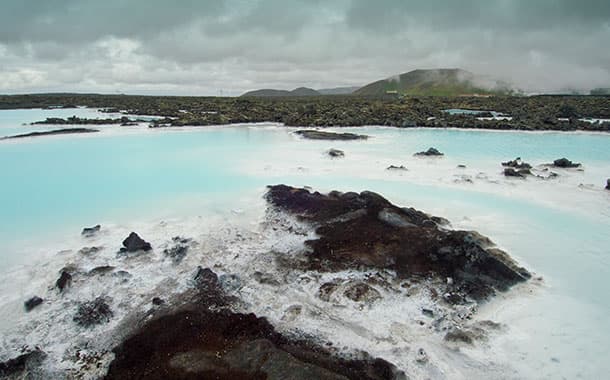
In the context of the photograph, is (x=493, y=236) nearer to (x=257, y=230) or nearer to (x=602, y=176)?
(x=257, y=230)

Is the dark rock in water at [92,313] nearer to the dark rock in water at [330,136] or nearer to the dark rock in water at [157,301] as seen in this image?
the dark rock in water at [157,301]

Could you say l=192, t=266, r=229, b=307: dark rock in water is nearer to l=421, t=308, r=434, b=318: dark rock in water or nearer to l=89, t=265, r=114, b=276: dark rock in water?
l=89, t=265, r=114, b=276: dark rock in water

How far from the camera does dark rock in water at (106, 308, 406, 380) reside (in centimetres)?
439

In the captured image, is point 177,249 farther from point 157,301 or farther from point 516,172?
point 516,172

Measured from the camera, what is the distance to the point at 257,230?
9.13 meters

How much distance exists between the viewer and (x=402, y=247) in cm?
771

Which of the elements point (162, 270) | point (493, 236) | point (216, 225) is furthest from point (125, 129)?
point (493, 236)

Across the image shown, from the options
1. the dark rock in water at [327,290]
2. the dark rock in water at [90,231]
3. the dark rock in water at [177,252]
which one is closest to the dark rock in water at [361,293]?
the dark rock in water at [327,290]

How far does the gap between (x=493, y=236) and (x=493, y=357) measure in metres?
4.30

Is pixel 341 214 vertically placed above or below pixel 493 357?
above

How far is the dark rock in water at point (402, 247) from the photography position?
6.87 metres

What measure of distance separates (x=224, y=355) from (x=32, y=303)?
3.53 m

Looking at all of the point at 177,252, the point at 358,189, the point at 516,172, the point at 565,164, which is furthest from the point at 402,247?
the point at 565,164

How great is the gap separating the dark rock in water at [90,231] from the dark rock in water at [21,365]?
4288mm
